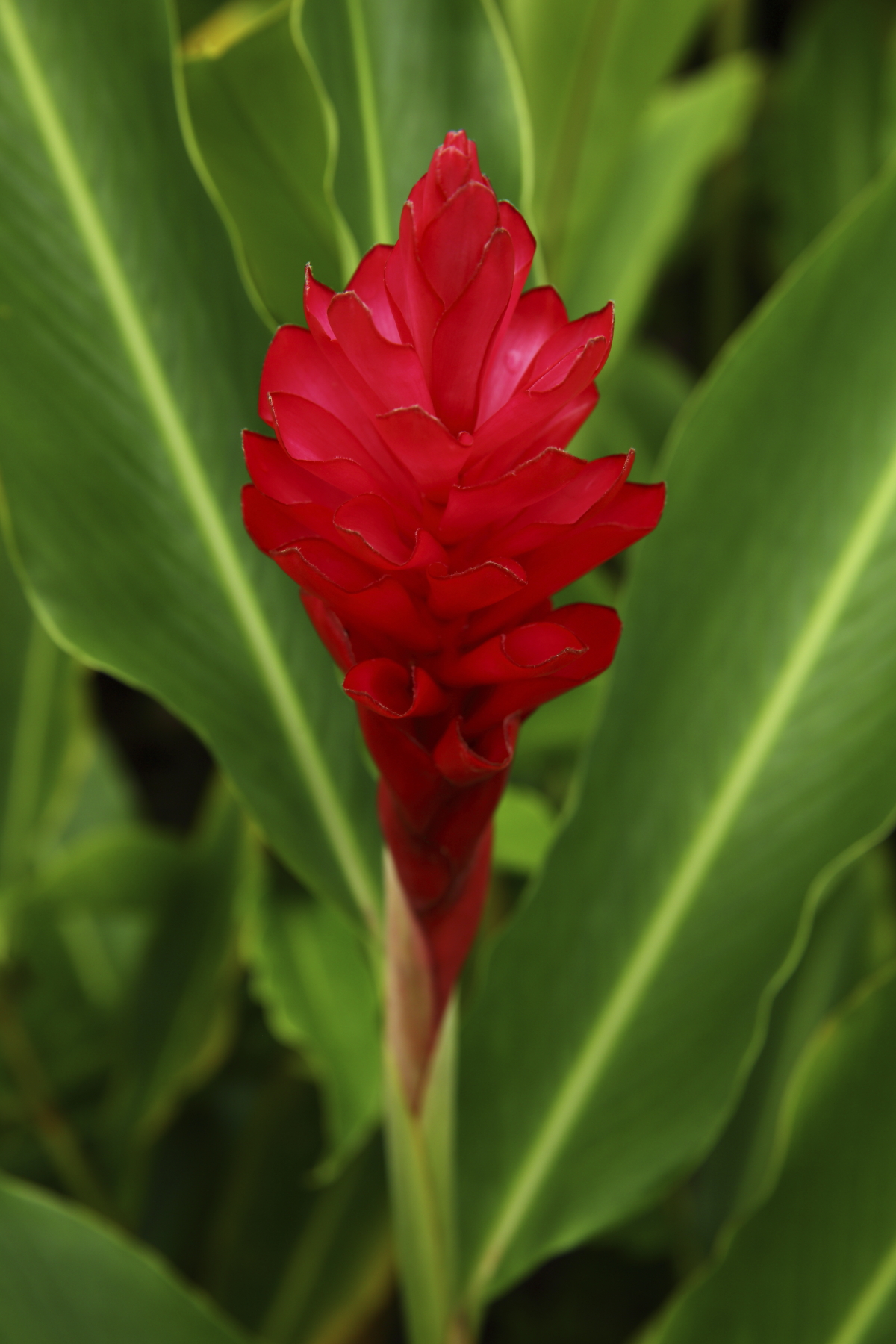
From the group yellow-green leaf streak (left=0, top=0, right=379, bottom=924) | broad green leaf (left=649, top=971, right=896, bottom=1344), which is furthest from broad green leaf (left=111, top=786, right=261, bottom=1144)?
broad green leaf (left=649, top=971, right=896, bottom=1344)

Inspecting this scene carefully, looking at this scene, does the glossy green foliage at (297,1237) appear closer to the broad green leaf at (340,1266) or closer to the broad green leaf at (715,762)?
the broad green leaf at (340,1266)

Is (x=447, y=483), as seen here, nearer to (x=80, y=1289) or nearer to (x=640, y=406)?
(x=80, y=1289)

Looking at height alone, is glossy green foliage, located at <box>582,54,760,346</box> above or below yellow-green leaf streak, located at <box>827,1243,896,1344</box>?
above

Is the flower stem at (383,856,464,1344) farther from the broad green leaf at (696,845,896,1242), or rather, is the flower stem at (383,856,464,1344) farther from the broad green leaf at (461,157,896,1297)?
the broad green leaf at (696,845,896,1242)

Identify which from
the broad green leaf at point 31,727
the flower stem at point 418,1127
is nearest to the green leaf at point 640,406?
the broad green leaf at point 31,727

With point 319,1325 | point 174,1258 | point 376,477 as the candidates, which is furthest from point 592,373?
point 174,1258

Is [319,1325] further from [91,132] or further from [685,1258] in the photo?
[91,132]
